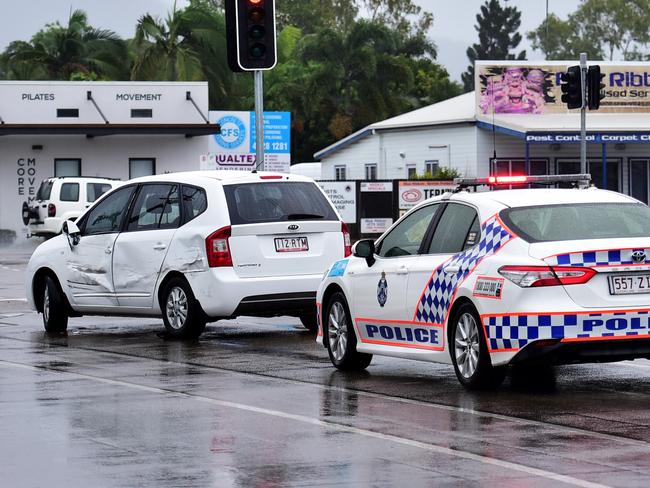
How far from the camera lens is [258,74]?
2056 centimetres

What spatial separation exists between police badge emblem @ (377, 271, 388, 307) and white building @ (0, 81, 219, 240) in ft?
122

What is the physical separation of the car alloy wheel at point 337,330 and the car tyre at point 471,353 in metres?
1.79

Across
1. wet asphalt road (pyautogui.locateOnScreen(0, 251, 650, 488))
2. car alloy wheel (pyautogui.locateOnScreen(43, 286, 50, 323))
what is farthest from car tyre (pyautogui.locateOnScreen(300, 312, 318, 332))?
car alloy wheel (pyautogui.locateOnScreen(43, 286, 50, 323))

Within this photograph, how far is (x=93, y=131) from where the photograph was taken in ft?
160

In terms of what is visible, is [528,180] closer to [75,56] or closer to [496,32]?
[75,56]

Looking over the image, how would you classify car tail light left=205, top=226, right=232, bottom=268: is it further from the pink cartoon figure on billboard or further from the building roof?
the pink cartoon figure on billboard

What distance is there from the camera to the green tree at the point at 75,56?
68.7m

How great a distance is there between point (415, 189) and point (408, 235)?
95.6 ft

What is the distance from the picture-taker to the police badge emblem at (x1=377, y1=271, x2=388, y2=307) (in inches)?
476

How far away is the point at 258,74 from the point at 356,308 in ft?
28.2

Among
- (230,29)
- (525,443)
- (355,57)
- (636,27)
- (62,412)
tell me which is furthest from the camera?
(636,27)

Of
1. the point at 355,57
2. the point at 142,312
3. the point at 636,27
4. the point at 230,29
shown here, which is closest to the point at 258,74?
the point at 230,29

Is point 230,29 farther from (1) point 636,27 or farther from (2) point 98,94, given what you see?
(1) point 636,27

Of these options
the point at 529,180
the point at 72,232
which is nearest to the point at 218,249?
the point at 72,232
